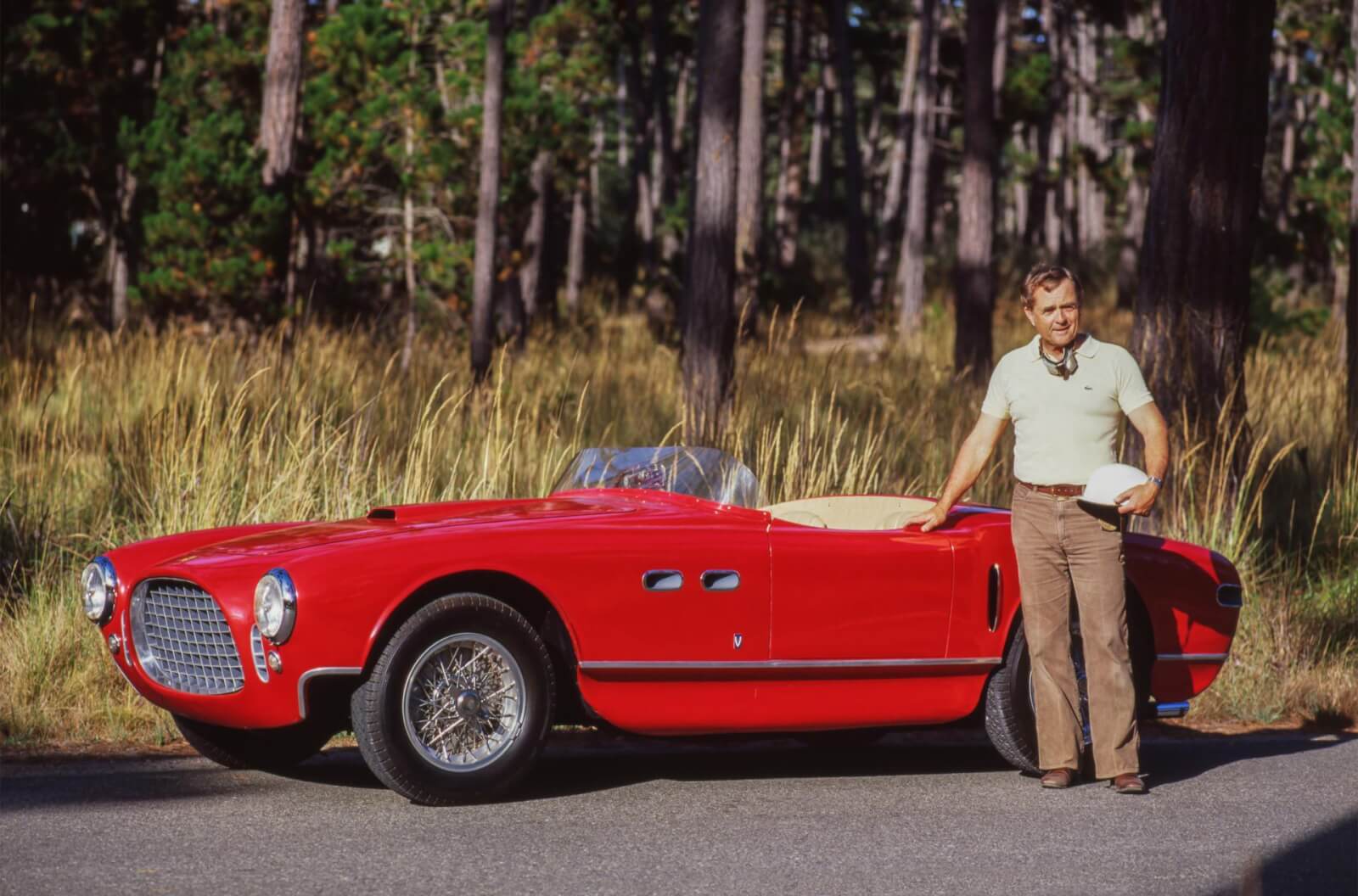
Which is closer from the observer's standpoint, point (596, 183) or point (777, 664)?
point (777, 664)

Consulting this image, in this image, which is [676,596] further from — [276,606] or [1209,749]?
[1209,749]

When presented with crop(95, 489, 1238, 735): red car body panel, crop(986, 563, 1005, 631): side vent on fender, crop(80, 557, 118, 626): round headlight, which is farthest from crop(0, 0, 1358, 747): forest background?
crop(986, 563, 1005, 631): side vent on fender

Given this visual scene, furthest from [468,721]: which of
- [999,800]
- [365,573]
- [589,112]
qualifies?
[589,112]

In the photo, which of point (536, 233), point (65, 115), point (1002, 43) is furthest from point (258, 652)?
point (1002, 43)

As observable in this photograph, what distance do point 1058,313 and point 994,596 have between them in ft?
3.45

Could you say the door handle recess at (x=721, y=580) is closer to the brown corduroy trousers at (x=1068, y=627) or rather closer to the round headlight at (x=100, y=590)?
the brown corduroy trousers at (x=1068, y=627)

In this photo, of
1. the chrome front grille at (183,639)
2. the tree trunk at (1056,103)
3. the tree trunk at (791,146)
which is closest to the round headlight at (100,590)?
the chrome front grille at (183,639)

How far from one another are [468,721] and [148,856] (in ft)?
3.53

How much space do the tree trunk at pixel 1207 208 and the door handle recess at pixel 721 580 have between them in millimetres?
5179

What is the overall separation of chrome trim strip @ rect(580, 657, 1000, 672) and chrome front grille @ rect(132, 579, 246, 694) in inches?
44.5

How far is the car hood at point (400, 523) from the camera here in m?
6.12

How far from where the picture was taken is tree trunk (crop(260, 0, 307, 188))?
1898 centimetres

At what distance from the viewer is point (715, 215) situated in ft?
48.3

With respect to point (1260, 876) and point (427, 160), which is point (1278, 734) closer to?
point (1260, 876)
